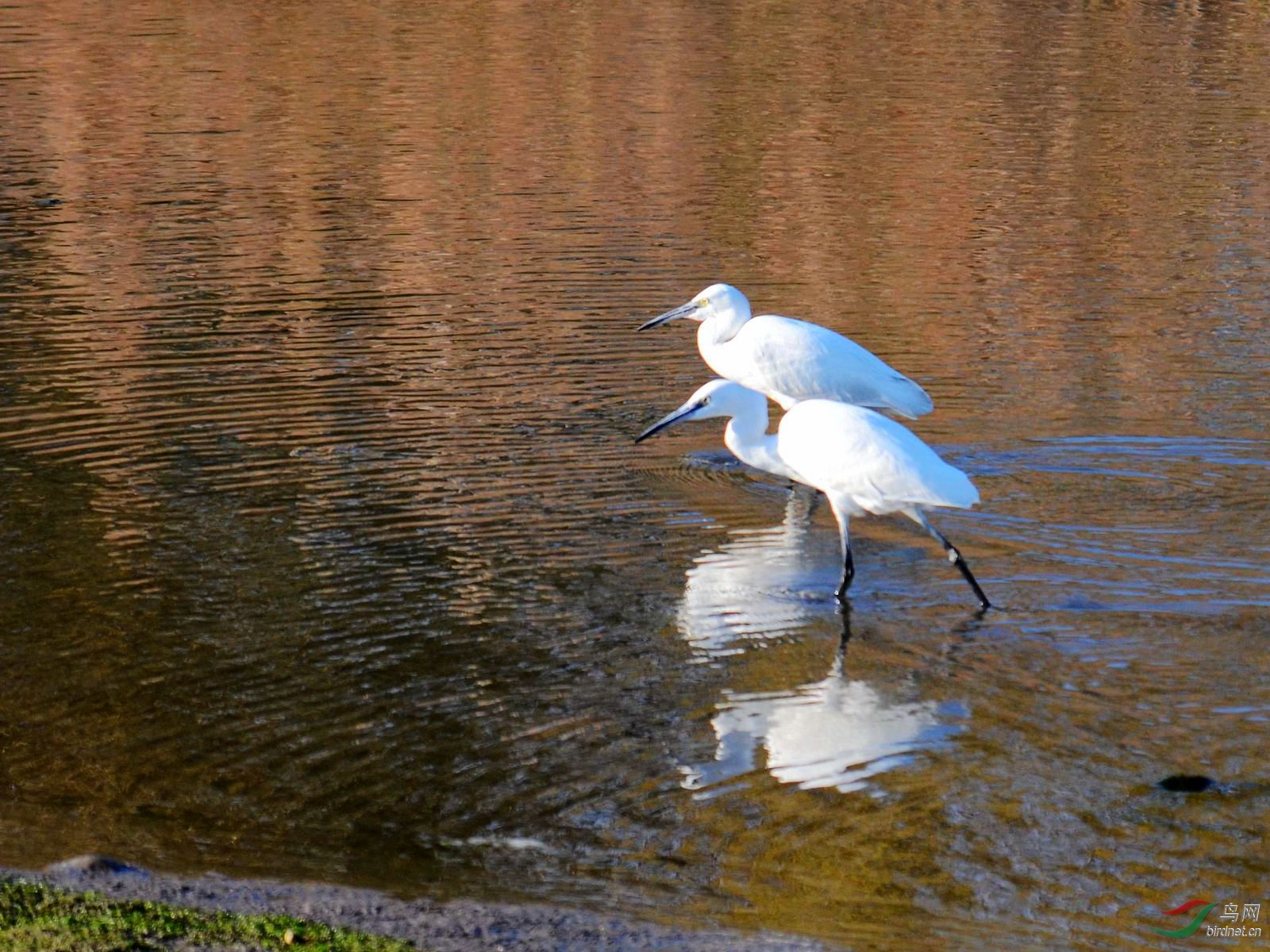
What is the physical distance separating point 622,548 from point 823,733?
2127mm

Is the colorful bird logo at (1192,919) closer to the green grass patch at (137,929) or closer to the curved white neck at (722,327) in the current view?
the green grass patch at (137,929)

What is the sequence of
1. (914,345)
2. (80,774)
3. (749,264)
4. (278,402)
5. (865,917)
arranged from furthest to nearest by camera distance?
(749,264), (914,345), (278,402), (80,774), (865,917)

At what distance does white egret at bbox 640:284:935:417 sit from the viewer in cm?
962

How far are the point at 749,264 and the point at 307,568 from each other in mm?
7303

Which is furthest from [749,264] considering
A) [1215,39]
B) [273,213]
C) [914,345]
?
[1215,39]

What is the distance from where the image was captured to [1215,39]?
94.2 feet

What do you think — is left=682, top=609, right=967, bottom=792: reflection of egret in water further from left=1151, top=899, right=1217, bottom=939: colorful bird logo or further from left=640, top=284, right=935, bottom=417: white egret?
left=640, top=284, right=935, bottom=417: white egret

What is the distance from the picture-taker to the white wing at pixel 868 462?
7578 millimetres

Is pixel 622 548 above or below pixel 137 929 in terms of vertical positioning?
below

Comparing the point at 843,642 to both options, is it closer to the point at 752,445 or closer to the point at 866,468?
the point at 866,468

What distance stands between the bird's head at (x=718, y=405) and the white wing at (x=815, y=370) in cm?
32

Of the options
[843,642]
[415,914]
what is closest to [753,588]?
[843,642]

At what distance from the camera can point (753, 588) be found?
26.4ft

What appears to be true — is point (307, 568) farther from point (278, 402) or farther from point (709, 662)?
point (278, 402)
